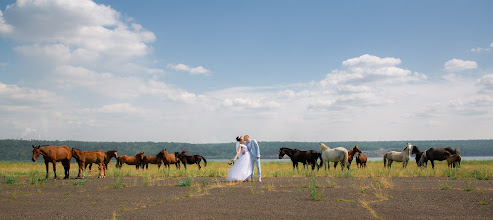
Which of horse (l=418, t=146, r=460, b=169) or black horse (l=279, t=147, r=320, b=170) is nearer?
black horse (l=279, t=147, r=320, b=170)

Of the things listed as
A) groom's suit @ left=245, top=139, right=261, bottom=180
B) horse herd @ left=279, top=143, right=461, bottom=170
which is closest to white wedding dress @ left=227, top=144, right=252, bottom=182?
groom's suit @ left=245, top=139, right=261, bottom=180

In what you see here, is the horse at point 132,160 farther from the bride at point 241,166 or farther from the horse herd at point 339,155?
the bride at point 241,166

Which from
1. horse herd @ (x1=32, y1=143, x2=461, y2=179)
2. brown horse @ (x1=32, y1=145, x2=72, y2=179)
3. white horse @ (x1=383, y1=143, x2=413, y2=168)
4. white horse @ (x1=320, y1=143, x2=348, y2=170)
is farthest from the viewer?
white horse @ (x1=383, y1=143, x2=413, y2=168)

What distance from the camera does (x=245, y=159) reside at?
54.0 feet

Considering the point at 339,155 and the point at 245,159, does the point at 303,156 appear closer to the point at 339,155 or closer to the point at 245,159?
the point at 339,155

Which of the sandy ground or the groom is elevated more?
the groom

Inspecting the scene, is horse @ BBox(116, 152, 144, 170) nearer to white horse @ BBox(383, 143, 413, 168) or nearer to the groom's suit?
the groom's suit

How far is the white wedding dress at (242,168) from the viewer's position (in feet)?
53.3

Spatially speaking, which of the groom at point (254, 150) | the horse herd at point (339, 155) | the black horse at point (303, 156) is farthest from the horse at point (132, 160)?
the groom at point (254, 150)

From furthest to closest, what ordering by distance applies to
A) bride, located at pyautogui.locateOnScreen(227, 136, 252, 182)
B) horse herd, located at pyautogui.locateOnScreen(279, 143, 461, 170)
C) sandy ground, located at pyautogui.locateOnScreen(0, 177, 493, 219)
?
horse herd, located at pyautogui.locateOnScreen(279, 143, 461, 170)
bride, located at pyautogui.locateOnScreen(227, 136, 252, 182)
sandy ground, located at pyautogui.locateOnScreen(0, 177, 493, 219)

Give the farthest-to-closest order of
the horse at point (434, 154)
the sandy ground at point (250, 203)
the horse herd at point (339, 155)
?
the horse at point (434, 154) < the horse herd at point (339, 155) < the sandy ground at point (250, 203)

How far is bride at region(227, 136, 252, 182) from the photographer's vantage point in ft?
53.3

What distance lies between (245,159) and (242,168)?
446mm

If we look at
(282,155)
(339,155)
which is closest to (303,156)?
(282,155)
